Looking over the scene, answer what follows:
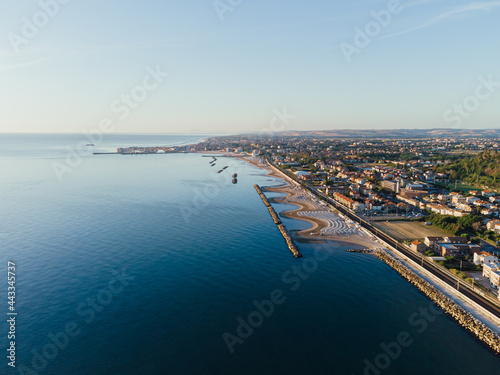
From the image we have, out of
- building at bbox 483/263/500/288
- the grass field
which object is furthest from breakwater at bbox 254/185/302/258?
building at bbox 483/263/500/288

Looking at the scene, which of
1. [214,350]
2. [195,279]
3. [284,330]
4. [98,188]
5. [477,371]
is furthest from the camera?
[98,188]


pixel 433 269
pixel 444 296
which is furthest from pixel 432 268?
pixel 444 296

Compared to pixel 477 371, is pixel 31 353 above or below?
above

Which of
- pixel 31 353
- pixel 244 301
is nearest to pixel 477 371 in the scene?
pixel 244 301

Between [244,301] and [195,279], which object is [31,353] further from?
[244,301]

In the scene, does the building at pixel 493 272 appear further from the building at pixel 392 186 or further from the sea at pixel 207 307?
the building at pixel 392 186
